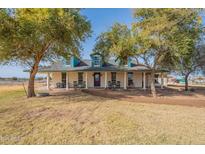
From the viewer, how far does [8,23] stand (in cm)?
1091

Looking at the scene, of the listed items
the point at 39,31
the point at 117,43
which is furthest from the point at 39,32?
the point at 117,43

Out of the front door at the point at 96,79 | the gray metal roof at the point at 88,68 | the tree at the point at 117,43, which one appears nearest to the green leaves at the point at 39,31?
the tree at the point at 117,43

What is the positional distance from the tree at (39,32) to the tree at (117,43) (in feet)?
4.96

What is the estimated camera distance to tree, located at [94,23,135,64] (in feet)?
45.6

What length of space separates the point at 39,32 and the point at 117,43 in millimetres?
5285

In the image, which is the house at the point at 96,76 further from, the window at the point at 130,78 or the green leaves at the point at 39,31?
the green leaves at the point at 39,31

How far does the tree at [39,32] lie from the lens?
1116 cm

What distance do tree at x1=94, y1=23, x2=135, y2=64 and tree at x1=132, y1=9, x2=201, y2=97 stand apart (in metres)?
0.59

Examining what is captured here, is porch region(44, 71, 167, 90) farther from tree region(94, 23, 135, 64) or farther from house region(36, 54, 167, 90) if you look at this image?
tree region(94, 23, 135, 64)

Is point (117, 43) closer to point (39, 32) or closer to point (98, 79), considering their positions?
point (39, 32)

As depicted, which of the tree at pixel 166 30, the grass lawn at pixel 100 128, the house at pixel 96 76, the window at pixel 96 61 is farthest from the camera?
the window at pixel 96 61

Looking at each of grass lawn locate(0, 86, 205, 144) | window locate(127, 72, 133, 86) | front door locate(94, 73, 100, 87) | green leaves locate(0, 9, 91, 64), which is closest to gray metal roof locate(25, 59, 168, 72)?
window locate(127, 72, 133, 86)

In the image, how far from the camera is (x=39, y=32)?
11938mm
